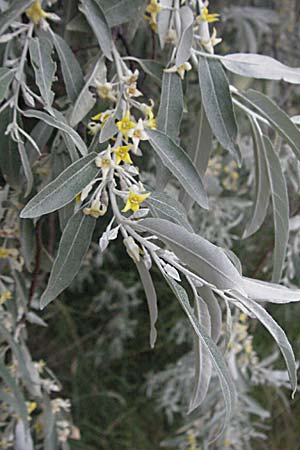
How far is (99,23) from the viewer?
580mm

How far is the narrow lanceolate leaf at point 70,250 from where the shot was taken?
51 cm

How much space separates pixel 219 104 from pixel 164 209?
14 cm

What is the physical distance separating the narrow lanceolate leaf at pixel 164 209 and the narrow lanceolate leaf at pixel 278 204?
0.15 metres

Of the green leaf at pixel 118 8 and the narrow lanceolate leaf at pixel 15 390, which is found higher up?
the green leaf at pixel 118 8

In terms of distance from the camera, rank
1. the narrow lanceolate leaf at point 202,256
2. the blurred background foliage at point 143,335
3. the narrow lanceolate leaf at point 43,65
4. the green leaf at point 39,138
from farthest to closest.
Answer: the blurred background foliage at point 143,335 < the green leaf at point 39,138 < the narrow lanceolate leaf at point 43,65 < the narrow lanceolate leaf at point 202,256

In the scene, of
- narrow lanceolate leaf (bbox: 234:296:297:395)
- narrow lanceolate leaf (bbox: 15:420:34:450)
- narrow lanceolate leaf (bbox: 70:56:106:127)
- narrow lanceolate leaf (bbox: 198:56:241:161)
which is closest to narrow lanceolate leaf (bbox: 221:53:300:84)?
narrow lanceolate leaf (bbox: 198:56:241:161)

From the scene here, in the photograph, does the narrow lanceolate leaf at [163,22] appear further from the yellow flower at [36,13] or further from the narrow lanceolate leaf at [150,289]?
the narrow lanceolate leaf at [150,289]

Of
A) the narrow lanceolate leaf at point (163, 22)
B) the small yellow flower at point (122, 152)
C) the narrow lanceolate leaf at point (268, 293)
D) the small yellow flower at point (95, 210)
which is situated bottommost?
the narrow lanceolate leaf at point (268, 293)

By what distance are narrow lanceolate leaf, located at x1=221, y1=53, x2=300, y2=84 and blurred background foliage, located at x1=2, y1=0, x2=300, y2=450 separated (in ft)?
1.64

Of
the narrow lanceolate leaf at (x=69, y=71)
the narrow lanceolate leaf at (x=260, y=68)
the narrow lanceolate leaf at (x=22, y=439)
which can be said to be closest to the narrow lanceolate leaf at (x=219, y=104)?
the narrow lanceolate leaf at (x=260, y=68)

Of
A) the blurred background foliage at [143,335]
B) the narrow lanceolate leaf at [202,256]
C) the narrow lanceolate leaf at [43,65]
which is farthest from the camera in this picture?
the blurred background foliage at [143,335]

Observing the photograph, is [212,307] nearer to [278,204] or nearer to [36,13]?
[278,204]

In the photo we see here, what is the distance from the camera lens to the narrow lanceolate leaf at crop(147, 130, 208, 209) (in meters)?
0.54

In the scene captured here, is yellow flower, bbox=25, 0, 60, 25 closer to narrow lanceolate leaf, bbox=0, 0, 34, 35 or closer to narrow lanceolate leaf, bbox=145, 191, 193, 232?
narrow lanceolate leaf, bbox=0, 0, 34, 35
